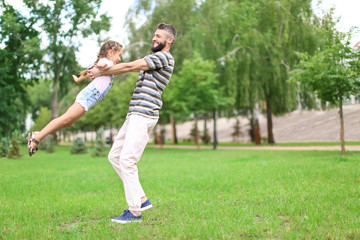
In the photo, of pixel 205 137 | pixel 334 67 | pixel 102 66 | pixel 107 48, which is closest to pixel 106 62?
pixel 102 66

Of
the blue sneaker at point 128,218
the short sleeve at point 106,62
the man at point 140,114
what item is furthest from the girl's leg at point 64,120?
the blue sneaker at point 128,218

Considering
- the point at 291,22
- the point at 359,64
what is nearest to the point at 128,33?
the point at 291,22

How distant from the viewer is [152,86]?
4.19 m

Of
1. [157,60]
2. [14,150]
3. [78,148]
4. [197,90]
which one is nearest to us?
[157,60]

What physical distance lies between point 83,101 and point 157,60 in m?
0.93

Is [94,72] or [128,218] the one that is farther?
[128,218]

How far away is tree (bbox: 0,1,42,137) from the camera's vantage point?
25688 mm

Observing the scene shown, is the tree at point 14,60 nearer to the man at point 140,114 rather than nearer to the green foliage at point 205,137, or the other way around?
the green foliage at point 205,137

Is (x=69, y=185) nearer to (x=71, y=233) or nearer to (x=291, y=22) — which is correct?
(x=71, y=233)

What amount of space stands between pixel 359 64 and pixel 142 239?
12292 mm

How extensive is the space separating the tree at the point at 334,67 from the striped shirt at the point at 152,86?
11189mm

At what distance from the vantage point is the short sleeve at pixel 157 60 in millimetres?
4061

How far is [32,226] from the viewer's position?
4.11m

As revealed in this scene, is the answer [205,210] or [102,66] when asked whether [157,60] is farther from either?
[205,210]
